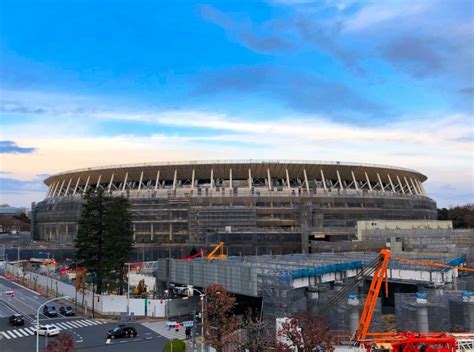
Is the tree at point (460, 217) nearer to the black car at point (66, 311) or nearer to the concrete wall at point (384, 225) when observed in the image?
the concrete wall at point (384, 225)

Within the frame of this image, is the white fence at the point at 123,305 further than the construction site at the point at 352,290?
Yes

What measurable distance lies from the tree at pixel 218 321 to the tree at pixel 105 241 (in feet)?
58.4

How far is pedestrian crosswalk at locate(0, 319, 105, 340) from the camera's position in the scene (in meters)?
36.4

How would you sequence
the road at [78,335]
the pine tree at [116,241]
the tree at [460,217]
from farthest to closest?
the tree at [460,217] → the pine tree at [116,241] → the road at [78,335]

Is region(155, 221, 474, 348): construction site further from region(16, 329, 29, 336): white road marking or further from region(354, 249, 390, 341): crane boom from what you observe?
region(16, 329, 29, 336): white road marking

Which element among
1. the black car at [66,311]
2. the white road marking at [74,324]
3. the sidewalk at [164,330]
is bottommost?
the sidewalk at [164,330]

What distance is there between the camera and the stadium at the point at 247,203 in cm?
8612

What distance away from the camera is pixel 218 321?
1176 inches

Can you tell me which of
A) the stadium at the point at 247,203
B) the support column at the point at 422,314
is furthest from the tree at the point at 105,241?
the stadium at the point at 247,203

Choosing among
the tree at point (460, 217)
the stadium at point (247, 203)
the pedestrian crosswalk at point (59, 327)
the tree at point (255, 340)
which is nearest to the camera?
the tree at point (255, 340)

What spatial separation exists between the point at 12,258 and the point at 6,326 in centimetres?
5502

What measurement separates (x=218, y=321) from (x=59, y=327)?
643 inches

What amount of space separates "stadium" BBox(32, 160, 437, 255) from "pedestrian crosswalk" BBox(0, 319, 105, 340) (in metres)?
39.4

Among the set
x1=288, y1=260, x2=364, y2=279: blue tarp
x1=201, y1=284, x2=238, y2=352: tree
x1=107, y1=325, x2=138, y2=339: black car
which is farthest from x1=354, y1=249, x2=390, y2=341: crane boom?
x1=107, y1=325, x2=138, y2=339: black car
